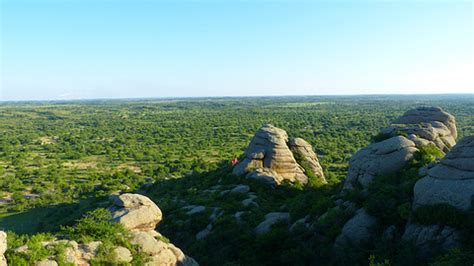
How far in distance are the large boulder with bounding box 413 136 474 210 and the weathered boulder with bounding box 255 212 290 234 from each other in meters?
8.38

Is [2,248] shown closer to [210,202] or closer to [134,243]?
[134,243]

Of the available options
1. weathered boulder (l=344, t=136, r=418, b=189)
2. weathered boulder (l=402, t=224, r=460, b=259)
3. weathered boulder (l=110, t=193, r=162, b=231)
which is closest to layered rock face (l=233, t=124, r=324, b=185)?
weathered boulder (l=344, t=136, r=418, b=189)

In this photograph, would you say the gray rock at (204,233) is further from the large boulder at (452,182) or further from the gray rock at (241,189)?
the large boulder at (452,182)

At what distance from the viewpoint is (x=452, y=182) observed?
51.7 ft

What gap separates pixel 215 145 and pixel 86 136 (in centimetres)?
4638

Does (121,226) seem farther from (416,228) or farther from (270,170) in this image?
(270,170)

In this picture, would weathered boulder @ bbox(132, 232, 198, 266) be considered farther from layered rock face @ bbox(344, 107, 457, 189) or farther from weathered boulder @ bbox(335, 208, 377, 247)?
layered rock face @ bbox(344, 107, 457, 189)

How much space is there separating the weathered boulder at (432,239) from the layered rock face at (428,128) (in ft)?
33.1

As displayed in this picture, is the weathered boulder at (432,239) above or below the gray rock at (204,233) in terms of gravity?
above

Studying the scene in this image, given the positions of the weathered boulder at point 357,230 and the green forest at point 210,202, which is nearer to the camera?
the green forest at point 210,202

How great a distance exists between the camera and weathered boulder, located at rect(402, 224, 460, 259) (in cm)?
1417

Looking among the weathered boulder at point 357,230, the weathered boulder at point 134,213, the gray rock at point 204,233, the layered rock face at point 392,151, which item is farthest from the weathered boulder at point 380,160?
the weathered boulder at point 134,213

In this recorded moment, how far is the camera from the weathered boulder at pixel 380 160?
22047mm

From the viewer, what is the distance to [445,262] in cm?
1255
